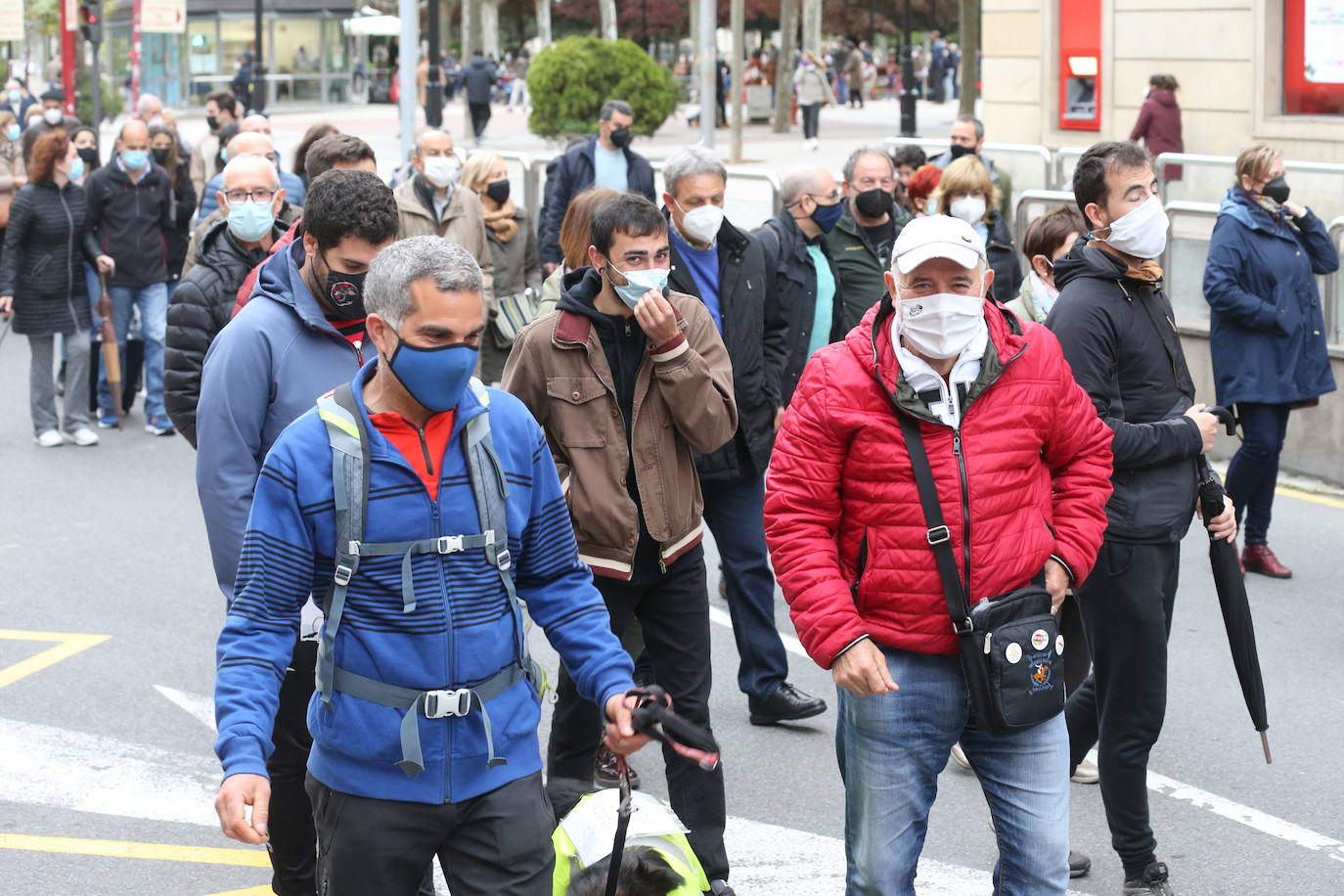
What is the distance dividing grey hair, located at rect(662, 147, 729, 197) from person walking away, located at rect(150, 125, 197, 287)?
7059 mm

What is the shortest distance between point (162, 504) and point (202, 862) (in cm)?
508

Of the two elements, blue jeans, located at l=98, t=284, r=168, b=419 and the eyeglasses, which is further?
blue jeans, located at l=98, t=284, r=168, b=419

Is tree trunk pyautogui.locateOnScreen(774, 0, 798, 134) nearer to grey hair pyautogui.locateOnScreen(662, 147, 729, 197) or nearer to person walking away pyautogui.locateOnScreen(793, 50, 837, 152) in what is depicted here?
person walking away pyautogui.locateOnScreen(793, 50, 837, 152)

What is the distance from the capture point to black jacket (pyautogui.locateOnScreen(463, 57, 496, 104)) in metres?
39.1

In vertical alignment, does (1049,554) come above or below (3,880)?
above

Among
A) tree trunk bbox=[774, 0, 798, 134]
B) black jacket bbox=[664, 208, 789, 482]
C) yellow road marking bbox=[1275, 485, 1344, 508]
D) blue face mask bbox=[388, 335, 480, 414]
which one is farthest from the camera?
tree trunk bbox=[774, 0, 798, 134]

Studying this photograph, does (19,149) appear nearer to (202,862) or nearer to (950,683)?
(202,862)

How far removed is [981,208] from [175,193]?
659 centimetres

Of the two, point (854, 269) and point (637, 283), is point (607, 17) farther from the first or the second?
point (637, 283)

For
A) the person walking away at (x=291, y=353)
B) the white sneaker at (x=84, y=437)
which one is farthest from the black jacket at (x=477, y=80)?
the person walking away at (x=291, y=353)

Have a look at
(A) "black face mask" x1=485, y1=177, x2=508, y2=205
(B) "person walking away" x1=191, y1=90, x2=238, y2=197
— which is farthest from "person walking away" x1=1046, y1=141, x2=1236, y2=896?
(B) "person walking away" x1=191, y1=90, x2=238, y2=197

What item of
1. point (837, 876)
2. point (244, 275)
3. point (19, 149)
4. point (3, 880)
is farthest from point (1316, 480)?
point (19, 149)

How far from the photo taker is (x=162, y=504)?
1031 centimetres

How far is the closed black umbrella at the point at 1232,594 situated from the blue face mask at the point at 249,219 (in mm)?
3147
